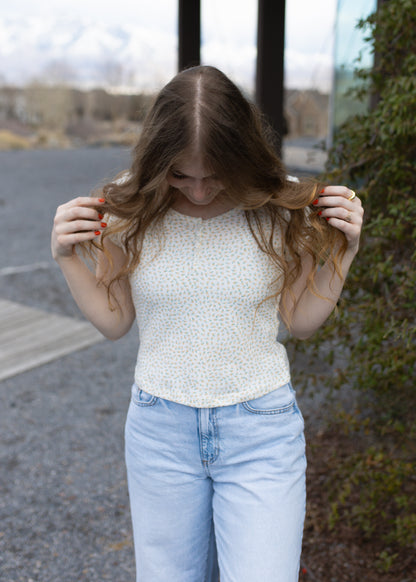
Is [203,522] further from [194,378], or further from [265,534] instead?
[194,378]

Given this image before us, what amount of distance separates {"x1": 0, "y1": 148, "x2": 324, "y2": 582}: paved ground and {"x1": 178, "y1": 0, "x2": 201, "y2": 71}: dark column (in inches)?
43.1

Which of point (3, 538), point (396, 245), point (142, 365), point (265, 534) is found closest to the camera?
point (265, 534)

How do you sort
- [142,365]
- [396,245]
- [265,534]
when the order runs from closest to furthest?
[265,534], [142,365], [396,245]

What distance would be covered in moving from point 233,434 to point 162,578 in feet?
1.32

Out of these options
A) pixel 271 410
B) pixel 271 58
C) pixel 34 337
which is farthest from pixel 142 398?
pixel 34 337

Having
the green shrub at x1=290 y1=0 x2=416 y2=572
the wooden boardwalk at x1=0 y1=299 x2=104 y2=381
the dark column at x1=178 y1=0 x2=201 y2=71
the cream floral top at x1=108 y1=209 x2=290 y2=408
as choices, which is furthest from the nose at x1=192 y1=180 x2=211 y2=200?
the wooden boardwalk at x1=0 y1=299 x2=104 y2=381

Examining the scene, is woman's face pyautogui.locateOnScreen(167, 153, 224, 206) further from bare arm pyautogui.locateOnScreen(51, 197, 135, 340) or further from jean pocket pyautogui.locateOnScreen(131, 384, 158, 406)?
jean pocket pyautogui.locateOnScreen(131, 384, 158, 406)

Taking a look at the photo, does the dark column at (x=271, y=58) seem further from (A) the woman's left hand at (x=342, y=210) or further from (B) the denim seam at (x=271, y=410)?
(B) the denim seam at (x=271, y=410)

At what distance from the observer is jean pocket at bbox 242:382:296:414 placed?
1356 millimetres

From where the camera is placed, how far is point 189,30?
3.92m

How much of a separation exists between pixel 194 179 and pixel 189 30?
9.97ft

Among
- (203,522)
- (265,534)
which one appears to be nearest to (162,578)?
(203,522)

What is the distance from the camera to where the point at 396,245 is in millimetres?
2143

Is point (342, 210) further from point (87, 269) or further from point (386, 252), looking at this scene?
point (386, 252)
